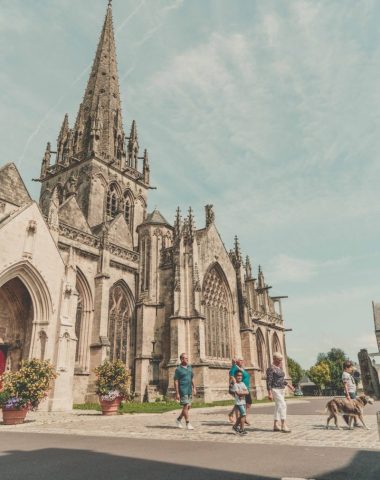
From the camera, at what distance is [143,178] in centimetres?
3503

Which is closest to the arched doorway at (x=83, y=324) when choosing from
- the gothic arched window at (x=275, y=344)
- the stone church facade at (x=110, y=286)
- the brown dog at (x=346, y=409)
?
the stone church facade at (x=110, y=286)

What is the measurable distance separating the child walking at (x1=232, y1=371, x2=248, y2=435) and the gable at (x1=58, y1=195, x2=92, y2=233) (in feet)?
54.8

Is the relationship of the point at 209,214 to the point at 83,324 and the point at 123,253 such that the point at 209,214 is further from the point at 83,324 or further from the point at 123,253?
the point at 83,324

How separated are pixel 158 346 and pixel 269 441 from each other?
16054 mm

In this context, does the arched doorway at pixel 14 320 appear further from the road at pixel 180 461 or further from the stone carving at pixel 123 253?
the road at pixel 180 461

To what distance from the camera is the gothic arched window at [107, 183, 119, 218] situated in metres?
30.6

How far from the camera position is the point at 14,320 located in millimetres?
15930

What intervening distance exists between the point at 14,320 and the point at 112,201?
55.2ft

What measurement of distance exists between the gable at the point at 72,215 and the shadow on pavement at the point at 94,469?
61.1 feet

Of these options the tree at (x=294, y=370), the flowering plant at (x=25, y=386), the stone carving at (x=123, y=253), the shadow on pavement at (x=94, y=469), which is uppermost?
→ the stone carving at (x=123, y=253)

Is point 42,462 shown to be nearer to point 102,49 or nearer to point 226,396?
point 226,396

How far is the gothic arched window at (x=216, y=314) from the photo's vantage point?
23.7m

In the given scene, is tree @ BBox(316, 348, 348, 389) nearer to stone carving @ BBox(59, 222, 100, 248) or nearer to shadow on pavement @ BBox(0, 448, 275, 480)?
stone carving @ BBox(59, 222, 100, 248)

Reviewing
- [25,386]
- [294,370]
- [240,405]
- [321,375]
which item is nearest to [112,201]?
[25,386]
